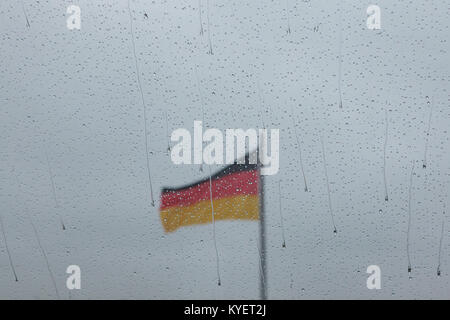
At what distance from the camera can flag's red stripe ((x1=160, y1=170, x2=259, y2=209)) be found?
48.3 inches

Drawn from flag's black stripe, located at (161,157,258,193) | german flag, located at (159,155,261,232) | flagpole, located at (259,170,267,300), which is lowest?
flagpole, located at (259,170,267,300)

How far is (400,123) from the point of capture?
1212mm

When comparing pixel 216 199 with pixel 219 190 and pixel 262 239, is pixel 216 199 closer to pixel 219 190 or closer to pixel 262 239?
pixel 219 190

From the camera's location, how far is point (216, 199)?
4.04ft

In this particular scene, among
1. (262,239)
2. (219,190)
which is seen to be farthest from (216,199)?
(262,239)

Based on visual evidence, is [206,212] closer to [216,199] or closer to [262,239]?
[216,199]

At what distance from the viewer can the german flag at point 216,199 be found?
123 centimetres

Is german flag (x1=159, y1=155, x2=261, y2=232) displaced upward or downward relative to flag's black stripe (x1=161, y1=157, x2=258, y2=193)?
downward

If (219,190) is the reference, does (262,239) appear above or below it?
below

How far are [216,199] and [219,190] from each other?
0.08ft

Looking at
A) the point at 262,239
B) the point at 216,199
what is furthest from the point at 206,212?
the point at 262,239

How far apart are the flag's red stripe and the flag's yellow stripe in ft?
0.04

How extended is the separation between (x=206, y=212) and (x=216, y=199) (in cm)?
4

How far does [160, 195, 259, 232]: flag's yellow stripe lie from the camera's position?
4.03ft
